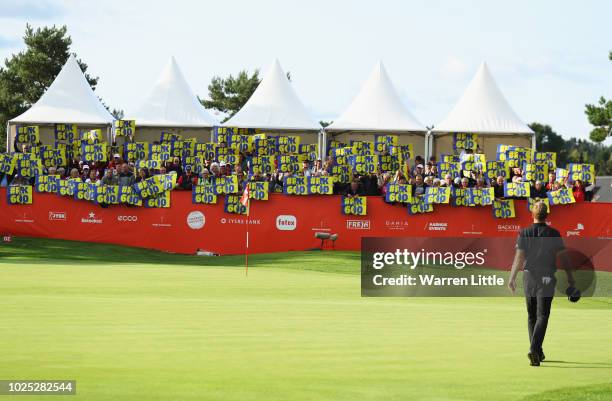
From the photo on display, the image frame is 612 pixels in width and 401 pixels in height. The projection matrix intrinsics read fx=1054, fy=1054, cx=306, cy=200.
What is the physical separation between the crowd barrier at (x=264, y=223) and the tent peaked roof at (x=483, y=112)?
17.6 ft

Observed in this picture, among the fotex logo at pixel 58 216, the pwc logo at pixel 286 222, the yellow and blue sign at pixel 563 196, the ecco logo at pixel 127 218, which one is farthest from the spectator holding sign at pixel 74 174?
the yellow and blue sign at pixel 563 196

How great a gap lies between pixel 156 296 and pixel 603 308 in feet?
31.5

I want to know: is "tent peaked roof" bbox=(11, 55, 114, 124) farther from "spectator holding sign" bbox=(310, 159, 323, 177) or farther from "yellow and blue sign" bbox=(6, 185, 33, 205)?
"spectator holding sign" bbox=(310, 159, 323, 177)

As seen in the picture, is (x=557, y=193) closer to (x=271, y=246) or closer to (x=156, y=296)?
(x=271, y=246)

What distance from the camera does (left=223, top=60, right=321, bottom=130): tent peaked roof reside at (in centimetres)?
4494

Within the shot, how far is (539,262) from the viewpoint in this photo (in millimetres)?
13375

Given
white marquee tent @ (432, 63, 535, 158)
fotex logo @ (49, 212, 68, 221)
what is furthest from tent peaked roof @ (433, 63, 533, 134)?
fotex logo @ (49, 212, 68, 221)

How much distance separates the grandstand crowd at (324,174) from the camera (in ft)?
131

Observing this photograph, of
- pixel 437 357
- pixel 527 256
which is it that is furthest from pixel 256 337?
pixel 527 256

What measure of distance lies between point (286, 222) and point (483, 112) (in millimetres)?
10564

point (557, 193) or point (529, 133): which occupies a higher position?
point (529, 133)

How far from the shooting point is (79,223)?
41375 millimetres

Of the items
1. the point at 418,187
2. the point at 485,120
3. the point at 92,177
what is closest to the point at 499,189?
the point at 418,187

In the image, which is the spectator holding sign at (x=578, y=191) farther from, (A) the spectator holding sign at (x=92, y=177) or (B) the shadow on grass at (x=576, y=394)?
(B) the shadow on grass at (x=576, y=394)
